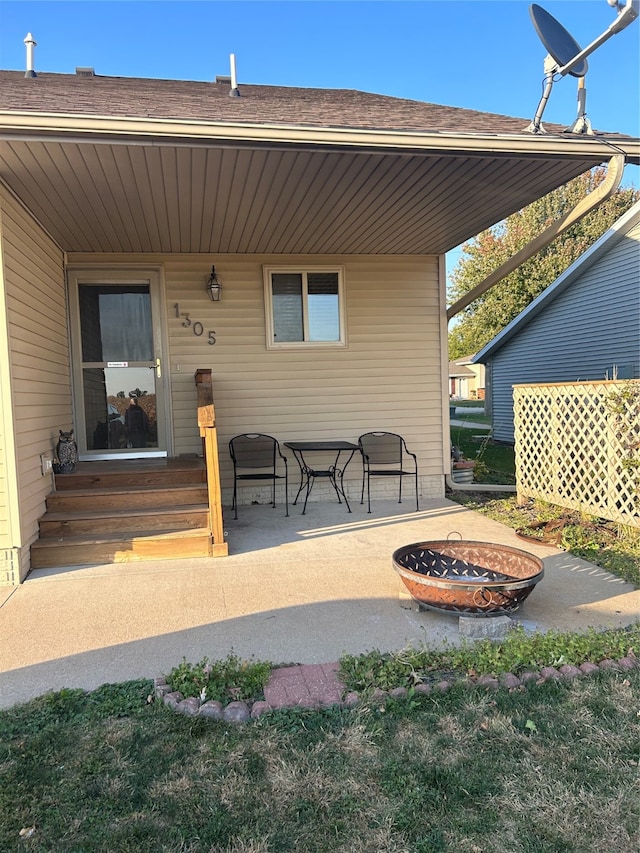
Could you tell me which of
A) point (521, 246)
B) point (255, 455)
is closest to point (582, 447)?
point (255, 455)

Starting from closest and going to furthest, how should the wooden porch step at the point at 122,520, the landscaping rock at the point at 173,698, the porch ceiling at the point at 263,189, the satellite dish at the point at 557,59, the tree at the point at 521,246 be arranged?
the landscaping rock at the point at 173,698
the porch ceiling at the point at 263,189
the satellite dish at the point at 557,59
the wooden porch step at the point at 122,520
the tree at the point at 521,246

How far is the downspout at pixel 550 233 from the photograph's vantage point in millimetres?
3994

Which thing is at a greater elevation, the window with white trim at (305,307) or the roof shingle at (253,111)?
the roof shingle at (253,111)

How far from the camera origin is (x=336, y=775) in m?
1.85

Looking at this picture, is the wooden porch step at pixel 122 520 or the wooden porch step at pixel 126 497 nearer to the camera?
the wooden porch step at pixel 122 520

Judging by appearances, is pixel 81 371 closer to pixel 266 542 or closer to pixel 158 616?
pixel 266 542

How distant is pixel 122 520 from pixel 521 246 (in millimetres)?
21393

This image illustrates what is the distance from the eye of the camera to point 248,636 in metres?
2.99

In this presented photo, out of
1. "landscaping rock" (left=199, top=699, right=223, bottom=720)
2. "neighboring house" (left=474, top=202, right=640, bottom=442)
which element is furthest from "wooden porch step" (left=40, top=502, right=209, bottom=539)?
"neighboring house" (left=474, top=202, right=640, bottom=442)

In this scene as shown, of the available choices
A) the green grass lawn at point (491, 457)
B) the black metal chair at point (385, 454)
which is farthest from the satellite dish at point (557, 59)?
the green grass lawn at point (491, 457)

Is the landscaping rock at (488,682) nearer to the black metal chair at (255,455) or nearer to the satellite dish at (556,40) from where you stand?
the black metal chair at (255,455)

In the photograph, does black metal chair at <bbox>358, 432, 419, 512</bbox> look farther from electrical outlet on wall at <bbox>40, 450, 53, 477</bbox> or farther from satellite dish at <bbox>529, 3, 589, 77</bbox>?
satellite dish at <bbox>529, 3, 589, 77</bbox>

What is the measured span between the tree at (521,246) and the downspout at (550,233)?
14.6 m

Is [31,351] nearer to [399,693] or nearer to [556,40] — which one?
[399,693]
